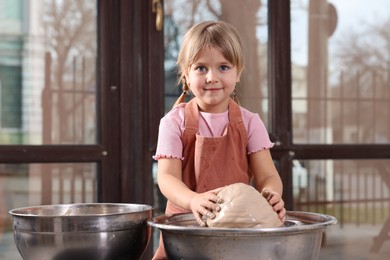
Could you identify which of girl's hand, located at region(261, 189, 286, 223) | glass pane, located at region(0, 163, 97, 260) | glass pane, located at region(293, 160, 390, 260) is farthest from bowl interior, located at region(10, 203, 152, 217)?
glass pane, located at region(293, 160, 390, 260)

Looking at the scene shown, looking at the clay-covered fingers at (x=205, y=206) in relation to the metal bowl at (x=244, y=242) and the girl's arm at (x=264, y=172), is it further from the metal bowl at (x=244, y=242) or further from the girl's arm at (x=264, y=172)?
the girl's arm at (x=264, y=172)

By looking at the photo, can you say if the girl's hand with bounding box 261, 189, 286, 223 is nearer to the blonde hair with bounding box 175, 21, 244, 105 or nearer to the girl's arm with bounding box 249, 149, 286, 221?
the girl's arm with bounding box 249, 149, 286, 221

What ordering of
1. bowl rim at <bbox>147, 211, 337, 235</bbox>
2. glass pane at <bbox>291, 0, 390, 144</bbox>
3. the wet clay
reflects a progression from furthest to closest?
glass pane at <bbox>291, 0, 390, 144</bbox> < the wet clay < bowl rim at <bbox>147, 211, 337, 235</bbox>

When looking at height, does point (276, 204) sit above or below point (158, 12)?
below

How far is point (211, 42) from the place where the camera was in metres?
1.62

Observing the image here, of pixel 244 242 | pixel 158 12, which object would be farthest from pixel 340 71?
pixel 244 242

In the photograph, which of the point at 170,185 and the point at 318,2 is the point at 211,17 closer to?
the point at 318,2

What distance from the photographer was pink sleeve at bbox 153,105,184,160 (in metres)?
1.67

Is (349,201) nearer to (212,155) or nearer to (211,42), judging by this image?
(212,155)

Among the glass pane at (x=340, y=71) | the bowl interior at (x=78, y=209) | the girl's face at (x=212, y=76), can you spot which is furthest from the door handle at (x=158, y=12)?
the bowl interior at (x=78, y=209)

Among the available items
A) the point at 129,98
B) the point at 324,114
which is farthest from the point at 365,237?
the point at 129,98

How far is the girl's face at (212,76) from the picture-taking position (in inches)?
63.3

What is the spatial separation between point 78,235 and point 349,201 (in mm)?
1675

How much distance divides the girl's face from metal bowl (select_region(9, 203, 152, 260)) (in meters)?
0.36
